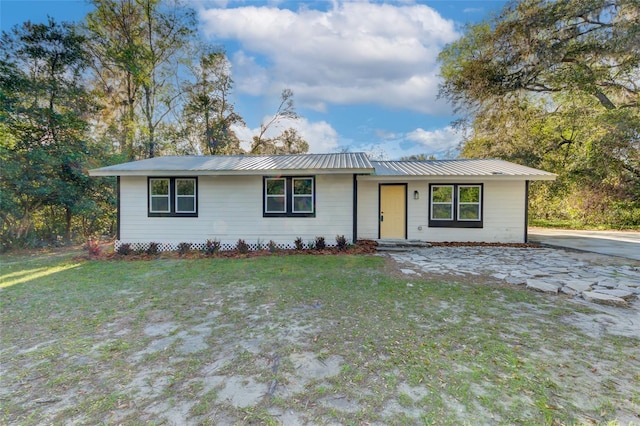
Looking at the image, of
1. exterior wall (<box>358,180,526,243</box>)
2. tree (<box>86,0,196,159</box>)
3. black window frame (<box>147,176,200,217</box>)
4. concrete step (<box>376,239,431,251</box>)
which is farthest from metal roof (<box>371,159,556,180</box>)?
tree (<box>86,0,196,159</box>)

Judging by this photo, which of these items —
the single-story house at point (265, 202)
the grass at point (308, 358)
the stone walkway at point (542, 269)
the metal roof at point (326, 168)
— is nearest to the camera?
the grass at point (308, 358)

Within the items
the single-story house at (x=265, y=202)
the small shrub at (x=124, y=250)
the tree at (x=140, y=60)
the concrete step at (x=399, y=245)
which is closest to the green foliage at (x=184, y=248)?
the single-story house at (x=265, y=202)

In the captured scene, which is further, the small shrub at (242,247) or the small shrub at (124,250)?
the small shrub at (242,247)

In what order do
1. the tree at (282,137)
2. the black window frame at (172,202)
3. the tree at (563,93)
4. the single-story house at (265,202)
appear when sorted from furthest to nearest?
the tree at (282,137) → the tree at (563,93) → the black window frame at (172,202) → the single-story house at (265,202)

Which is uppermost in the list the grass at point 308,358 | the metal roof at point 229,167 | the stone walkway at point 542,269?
the metal roof at point 229,167

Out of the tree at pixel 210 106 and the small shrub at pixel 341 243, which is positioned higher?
the tree at pixel 210 106

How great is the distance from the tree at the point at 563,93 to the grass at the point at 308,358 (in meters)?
14.0

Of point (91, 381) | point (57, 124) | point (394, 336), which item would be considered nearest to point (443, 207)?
point (394, 336)

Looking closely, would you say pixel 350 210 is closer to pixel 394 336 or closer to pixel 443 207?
pixel 443 207

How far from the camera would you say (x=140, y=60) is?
50.0 ft

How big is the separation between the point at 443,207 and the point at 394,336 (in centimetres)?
785

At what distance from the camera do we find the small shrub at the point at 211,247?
8.82 m

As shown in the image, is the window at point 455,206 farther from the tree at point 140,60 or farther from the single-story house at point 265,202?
the tree at point 140,60

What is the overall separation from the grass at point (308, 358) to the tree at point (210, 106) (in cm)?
1588
